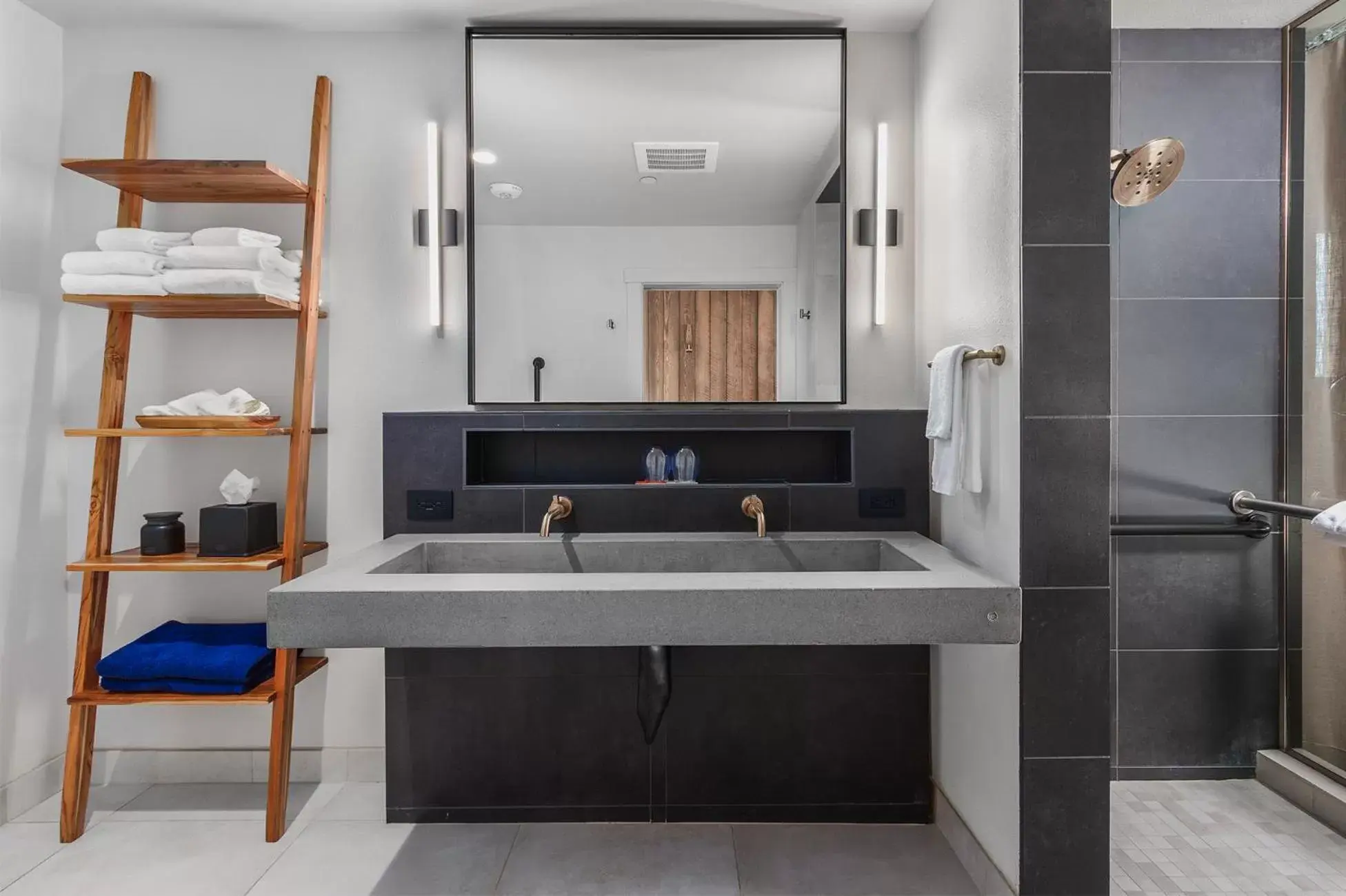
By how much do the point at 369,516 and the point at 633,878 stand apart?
4.03 feet

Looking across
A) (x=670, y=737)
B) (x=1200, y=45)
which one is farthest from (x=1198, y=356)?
(x=670, y=737)

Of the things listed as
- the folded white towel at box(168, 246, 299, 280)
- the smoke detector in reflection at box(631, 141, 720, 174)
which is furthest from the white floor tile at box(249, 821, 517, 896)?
the smoke detector in reflection at box(631, 141, 720, 174)

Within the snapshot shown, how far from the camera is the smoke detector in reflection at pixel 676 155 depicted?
6.95 feet

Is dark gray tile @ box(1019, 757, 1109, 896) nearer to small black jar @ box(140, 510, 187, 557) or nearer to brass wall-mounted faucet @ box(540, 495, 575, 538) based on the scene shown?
brass wall-mounted faucet @ box(540, 495, 575, 538)

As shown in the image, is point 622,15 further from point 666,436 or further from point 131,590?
point 131,590

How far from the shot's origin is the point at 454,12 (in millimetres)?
2084

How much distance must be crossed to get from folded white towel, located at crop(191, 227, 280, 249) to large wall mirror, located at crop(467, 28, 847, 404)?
0.55 meters

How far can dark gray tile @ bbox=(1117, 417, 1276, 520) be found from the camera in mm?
2117

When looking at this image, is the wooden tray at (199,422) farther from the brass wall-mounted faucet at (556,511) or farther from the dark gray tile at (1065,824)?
the dark gray tile at (1065,824)

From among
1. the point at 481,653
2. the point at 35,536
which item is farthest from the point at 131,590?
the point at 481,653

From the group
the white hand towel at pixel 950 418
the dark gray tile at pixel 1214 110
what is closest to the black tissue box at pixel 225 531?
the white hand towel at pixel 950 418

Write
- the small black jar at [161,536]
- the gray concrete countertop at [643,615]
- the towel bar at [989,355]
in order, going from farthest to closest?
1. the small black jar at [161,536]
2. the towel bar at [989,355]
3. the gray concrete countertop at [643,615]

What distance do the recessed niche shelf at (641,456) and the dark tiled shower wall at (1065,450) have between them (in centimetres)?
78

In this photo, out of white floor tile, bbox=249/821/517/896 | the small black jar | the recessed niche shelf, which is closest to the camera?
white floor tile, bbox=249/821/517/896
